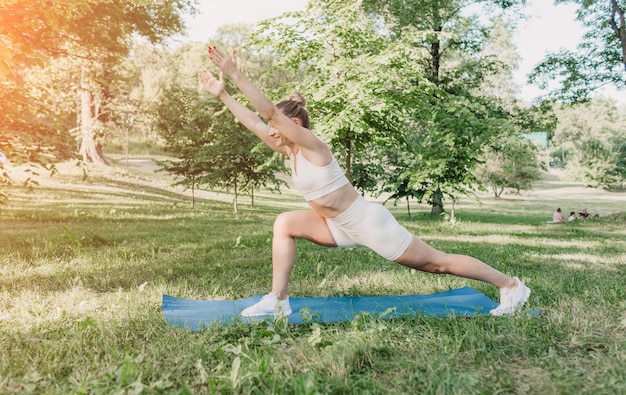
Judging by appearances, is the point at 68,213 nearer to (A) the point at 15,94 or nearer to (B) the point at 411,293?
(A) the point at 15,94

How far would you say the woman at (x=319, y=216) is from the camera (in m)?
3.03

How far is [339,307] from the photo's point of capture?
3.63 metres

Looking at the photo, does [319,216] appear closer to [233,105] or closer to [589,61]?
[233,105]

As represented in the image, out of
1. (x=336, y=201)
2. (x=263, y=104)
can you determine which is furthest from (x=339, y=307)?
(x=263, y=104)

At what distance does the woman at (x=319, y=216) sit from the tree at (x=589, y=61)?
14.7 meters

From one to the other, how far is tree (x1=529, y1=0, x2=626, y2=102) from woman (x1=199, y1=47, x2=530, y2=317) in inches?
578

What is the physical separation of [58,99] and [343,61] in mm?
18836

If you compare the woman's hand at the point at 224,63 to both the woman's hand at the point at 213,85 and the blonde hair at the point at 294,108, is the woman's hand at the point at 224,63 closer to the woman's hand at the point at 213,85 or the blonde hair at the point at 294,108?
the woman's hand at the point at 213,85

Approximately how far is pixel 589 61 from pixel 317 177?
15984 millimetres

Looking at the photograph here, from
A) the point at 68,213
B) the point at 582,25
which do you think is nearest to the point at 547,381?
the point at 68,213

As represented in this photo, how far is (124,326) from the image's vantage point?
3090 millimetres

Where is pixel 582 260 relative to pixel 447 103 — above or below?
below

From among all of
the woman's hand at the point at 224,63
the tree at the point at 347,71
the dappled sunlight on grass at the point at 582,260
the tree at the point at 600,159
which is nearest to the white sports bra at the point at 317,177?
the woman's hand at the point at 224,63

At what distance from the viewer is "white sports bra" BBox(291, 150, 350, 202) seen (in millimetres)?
3146
